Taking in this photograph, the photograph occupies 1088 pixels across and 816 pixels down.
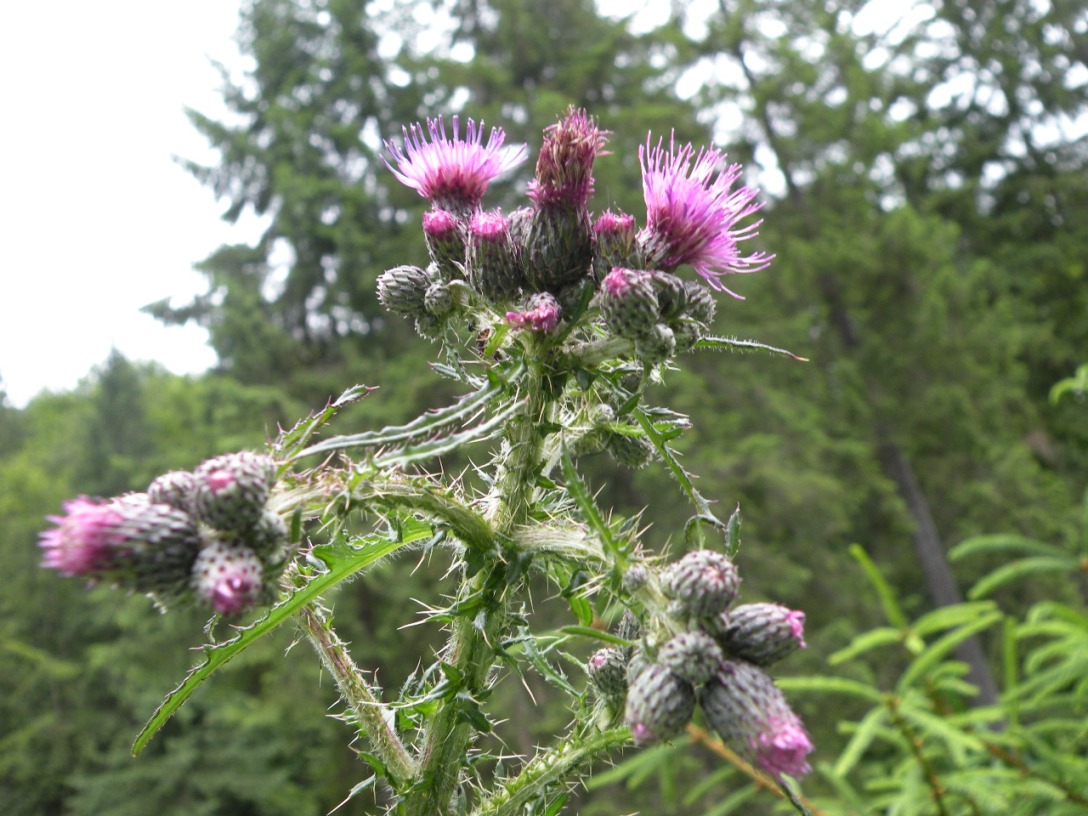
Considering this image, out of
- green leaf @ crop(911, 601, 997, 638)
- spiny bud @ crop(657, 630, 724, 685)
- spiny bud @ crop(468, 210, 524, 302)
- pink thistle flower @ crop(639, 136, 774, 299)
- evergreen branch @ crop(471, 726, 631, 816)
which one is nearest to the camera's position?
spiny bud @ crop(657, 630, 724, 685)

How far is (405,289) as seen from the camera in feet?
5.63

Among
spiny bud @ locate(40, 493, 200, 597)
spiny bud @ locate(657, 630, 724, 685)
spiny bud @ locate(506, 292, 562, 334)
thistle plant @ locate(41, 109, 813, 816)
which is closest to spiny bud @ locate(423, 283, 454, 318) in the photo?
thistle plant @ locate(41, 109, 813, 816)

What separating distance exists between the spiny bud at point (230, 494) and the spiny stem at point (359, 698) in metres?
0.36

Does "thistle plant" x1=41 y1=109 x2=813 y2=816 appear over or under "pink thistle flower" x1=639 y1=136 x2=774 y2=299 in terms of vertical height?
under

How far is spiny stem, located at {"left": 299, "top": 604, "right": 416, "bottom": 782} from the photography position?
54.9 inches

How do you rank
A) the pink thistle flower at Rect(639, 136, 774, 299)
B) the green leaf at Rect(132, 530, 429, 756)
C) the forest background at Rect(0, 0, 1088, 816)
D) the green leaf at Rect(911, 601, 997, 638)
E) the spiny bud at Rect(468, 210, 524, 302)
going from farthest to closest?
the forest background at Rect(0, 0, 1088, 816) < the green leaf at Rect(911, 601, 997, 638) < the pink thistle flower at Rect(639, 136, 774, 299) < the spiny bud at Rect(468, 210, 524, 302) < the green leaf at Rect(132, 530, 429, 756)

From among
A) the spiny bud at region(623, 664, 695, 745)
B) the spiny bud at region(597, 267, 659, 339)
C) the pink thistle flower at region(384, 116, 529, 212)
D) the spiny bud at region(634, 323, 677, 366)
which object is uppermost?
the pink thistle flower at region(384, 116, 529, 212)

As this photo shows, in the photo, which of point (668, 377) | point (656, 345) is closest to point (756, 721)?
point (656, 345)

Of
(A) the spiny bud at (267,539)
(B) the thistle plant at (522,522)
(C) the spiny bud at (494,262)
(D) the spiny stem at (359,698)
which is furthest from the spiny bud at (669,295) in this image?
(D) the spiny stem at (359,698)

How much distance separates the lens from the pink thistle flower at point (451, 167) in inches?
73.5

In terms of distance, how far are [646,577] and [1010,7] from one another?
22904 mm

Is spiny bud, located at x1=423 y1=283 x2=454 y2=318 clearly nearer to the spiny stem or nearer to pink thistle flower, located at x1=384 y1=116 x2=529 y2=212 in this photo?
pink thistle flower, located at x1=384 y1=116 x2=529 y2=212

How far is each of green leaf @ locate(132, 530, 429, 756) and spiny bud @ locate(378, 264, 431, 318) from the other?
54cm

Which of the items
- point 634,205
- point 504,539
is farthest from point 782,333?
point 504,539
